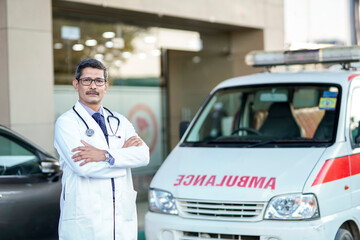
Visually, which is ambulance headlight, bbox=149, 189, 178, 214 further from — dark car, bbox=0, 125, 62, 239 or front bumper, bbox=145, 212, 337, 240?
dark car, bbox=0, 125, 62, 239

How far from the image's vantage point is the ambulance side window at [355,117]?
6305mm

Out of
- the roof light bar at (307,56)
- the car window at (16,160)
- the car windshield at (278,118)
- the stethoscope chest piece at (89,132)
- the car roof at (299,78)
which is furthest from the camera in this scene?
the roof light bar at (307,56)

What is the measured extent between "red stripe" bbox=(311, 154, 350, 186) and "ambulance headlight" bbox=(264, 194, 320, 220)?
18 cm

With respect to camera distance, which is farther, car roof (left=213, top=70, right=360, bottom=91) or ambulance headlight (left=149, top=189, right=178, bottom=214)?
car roof (left=213, top=70, right=360, bottom=91)

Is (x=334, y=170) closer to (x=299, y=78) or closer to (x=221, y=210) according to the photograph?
(x=221, y=210)

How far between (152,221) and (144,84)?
722 cm

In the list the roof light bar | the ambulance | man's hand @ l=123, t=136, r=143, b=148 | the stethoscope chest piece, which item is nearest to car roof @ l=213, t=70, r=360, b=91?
the ambulance

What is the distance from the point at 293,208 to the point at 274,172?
41 cm

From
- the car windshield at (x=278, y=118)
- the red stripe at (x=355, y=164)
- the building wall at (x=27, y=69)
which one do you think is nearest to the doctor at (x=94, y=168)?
the car windshield at (x=278, y=118)

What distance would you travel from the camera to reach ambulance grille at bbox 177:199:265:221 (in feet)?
18.0

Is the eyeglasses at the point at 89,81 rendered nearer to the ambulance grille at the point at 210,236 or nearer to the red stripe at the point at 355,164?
the ambulance grille at the point at 210,236

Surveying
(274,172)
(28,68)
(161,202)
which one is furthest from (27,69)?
(274,172)

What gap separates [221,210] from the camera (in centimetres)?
561

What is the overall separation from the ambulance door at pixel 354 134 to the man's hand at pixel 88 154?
9.76 ft
